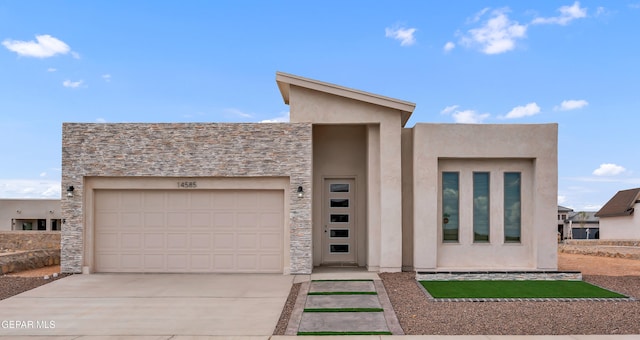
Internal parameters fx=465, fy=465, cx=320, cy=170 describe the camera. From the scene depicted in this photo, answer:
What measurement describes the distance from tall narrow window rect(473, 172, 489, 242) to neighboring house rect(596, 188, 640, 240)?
2062cm

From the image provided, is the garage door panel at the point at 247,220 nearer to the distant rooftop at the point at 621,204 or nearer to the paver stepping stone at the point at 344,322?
the paver stepping stone at the point at 344,322

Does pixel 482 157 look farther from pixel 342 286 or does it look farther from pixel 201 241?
pixel 201 241

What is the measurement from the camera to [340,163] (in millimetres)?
13750

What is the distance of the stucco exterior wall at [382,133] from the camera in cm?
1240

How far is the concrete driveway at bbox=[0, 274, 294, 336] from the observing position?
7.53 metres

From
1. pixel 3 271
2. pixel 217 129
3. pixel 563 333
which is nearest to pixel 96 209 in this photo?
pixel 3 271

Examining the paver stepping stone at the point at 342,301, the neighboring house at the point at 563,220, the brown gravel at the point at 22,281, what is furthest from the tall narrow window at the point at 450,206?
the neighboring house at the point at 563,220

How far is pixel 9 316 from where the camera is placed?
8406 mm

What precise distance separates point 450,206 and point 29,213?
3068 cm

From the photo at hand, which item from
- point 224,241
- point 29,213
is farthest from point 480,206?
point 29,213

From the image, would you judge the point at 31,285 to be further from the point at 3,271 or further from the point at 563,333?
the point at 563,333

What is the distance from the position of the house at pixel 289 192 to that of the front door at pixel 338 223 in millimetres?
1147

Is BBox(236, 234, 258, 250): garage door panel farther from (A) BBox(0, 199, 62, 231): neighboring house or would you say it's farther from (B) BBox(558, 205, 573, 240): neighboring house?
(B) BBox(558, 205, 573, 240): neighboring house

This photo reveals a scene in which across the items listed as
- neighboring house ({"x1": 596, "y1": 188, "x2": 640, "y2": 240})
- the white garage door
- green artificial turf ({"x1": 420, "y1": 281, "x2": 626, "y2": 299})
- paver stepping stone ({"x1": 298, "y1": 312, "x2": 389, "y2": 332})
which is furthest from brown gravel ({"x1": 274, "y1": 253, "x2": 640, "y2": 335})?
neighboring house ({"x1": 596, "y1": 188, "x2": 640, "y2": 240})
